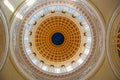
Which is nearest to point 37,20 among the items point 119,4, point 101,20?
point 101,20

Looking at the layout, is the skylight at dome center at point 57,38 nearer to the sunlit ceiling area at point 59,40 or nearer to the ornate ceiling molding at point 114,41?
the sunlit ceiling area at point 59,40

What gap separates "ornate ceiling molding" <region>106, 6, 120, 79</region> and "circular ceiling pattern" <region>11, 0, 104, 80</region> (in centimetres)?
44

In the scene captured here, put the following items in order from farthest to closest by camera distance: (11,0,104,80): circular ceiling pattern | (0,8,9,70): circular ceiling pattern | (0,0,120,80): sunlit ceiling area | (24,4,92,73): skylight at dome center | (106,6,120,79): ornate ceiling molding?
(24,4,92,73): skylight at dome center → (11,0,104,80): circular ceiling pattern → (0,0,120,80): sunlit ceiling area → (106,6,120,79): ornate ceiling molding → (0,8,9,70): circular ceiling pattern

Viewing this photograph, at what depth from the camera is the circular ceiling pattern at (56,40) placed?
13.5 metres

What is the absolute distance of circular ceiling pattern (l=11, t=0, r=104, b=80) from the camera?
13531 millimetres

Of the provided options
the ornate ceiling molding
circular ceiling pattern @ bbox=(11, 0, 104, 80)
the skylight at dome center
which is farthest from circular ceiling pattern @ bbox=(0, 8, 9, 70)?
the ornate ceiling molding

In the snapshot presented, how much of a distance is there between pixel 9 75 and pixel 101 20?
16.7 ft

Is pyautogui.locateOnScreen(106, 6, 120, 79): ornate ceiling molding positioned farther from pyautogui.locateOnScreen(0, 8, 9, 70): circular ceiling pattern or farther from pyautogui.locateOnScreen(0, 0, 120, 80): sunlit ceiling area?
pyautogui.locateOnScreen(0, 8, 9, 70): circular ceiling pattern

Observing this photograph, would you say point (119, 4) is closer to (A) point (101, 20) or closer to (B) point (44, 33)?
(A) point (101, 20)

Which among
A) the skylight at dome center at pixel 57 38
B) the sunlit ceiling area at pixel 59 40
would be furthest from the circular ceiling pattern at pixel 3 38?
the skylight at dome center at pixel 57 38

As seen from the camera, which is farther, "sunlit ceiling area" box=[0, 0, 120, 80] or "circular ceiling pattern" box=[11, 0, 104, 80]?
"circular ceiling pattern" box=[11, 0, 104, 80]

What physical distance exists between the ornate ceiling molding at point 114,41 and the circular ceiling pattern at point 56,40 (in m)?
0.44

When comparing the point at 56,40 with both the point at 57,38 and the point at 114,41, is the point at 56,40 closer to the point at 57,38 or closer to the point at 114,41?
the point at 57,38

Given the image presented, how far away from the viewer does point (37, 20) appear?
15789 mm
